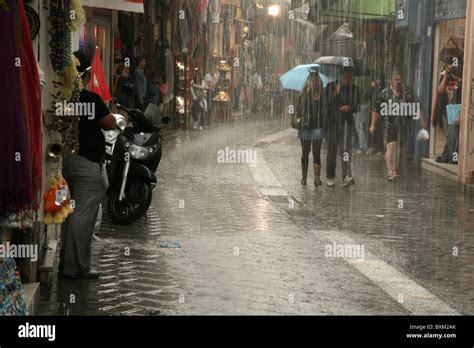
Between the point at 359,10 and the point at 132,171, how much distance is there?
17.0 metres

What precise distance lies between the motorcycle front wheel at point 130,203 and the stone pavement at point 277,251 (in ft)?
0.55

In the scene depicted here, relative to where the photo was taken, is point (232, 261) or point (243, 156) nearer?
point (232, 261)

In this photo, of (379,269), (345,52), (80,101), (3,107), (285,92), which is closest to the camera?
(3,107)

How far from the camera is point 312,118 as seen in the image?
16625 millimetres

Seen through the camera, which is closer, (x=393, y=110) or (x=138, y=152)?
(x=138, y=152)

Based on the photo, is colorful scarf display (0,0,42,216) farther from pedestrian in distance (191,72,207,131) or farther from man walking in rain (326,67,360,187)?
pedestrian in distance (191,72,207,131)

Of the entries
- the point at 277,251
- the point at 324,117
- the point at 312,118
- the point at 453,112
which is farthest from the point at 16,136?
the point at 453,112

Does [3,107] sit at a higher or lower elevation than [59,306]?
higher

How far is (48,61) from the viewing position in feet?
29.4

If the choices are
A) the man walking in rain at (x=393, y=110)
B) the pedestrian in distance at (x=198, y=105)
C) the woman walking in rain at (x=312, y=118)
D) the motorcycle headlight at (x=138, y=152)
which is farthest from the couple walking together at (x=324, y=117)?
the pedestrian in distance at (x=198, y=105)

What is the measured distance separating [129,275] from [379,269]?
2.35m

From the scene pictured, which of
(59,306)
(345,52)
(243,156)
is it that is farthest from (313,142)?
(345,52)

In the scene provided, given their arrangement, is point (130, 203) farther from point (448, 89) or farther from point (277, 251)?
point (448, 89)
